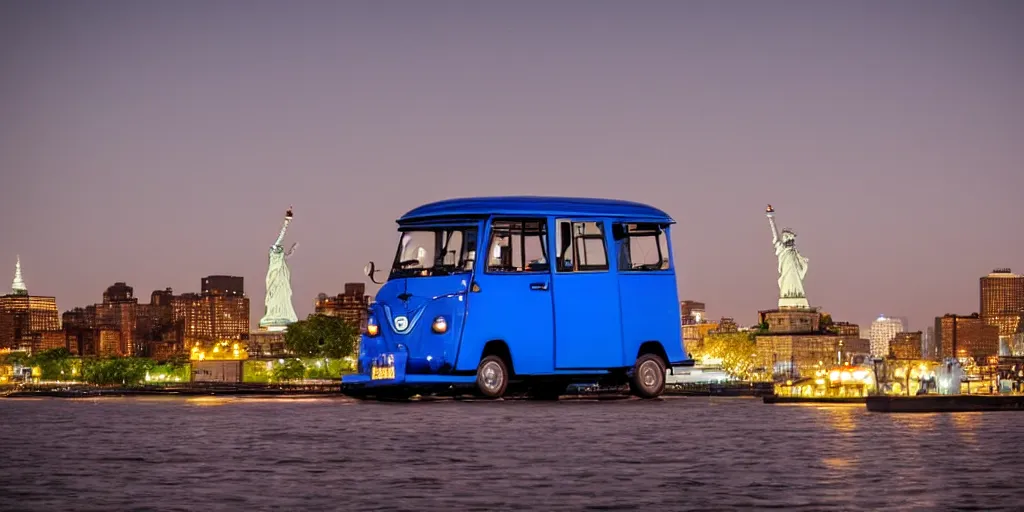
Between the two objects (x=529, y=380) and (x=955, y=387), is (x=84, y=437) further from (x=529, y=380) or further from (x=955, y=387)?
(x=955, y=387)

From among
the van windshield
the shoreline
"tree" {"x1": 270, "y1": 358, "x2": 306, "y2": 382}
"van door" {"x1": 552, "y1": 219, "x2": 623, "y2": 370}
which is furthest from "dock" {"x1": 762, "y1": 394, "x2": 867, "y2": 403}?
"tree" {"x1": 270, "y1": 358, "x2": 306, "y2": 382}

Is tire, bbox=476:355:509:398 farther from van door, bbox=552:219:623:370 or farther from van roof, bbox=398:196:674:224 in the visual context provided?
van roof, bbox=398:196:674:224

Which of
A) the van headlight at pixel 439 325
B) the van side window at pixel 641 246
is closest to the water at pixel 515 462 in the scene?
the van headlight at pixel 439 325

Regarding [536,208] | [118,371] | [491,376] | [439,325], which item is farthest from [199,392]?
[118,371]

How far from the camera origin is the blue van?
27.3 m

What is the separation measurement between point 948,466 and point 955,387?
53.1 ft

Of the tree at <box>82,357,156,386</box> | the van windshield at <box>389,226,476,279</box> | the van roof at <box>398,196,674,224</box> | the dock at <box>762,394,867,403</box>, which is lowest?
the tree at <box>82,357,156,386</box>

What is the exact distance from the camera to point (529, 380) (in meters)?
28.3

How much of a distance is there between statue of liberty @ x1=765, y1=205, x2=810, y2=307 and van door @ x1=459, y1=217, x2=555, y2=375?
75207mm

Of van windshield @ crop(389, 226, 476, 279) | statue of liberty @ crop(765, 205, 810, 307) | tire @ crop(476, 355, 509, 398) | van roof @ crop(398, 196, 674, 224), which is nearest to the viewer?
tire @ crop(476, 355, 509, 398)

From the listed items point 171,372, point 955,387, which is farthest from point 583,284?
point 171,372

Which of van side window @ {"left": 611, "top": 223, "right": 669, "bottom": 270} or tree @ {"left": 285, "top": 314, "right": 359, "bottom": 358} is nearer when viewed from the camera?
van side window @ {"left": 611, "top": 223, "right": 669, "bottom": 270}

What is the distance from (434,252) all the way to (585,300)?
2925mm

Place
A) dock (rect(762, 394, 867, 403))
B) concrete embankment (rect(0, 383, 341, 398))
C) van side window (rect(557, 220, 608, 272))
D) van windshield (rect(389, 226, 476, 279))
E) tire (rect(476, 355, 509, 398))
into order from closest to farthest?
tire (rect(476, 355, 509, 398)) < van windshield (rect(389, 226, 476, 279)) < van side window (rect(557, 220, 608, 272)) < dock (rect(762, 394, 867, 403)) < concrete embankment (rect(0, 383, 341, 398))
